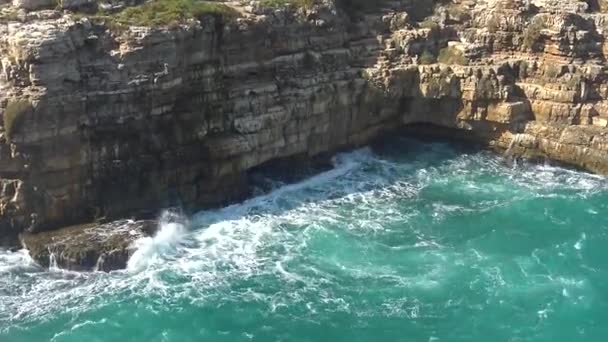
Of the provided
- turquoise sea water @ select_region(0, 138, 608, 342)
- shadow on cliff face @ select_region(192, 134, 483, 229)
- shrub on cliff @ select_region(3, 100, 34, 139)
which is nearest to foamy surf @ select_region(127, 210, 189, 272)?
turquoise sea water @ select_region(0, 138, 608, 342)

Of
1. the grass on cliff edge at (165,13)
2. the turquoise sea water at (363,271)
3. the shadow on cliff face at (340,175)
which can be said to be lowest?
the turquoise sea water at (363,271)

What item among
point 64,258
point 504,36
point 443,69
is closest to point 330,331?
point 64,258

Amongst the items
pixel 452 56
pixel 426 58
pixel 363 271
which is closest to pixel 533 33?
pixel 452 56

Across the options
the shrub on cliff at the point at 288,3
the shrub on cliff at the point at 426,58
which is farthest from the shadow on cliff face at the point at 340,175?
the shrub on cliff at the point at 288,3

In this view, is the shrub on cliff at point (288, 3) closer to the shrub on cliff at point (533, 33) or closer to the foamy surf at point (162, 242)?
the shrub on cliff at point (533, 33)

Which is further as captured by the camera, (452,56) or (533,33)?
(452,56)

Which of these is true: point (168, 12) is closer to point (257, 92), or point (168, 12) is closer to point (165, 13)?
point (165, 13)

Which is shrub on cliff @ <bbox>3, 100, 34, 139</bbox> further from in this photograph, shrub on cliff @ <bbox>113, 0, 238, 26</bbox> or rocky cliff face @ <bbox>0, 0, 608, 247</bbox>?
shrub on cliff @ <bbox>113, 0, 238, 26</bbox>
